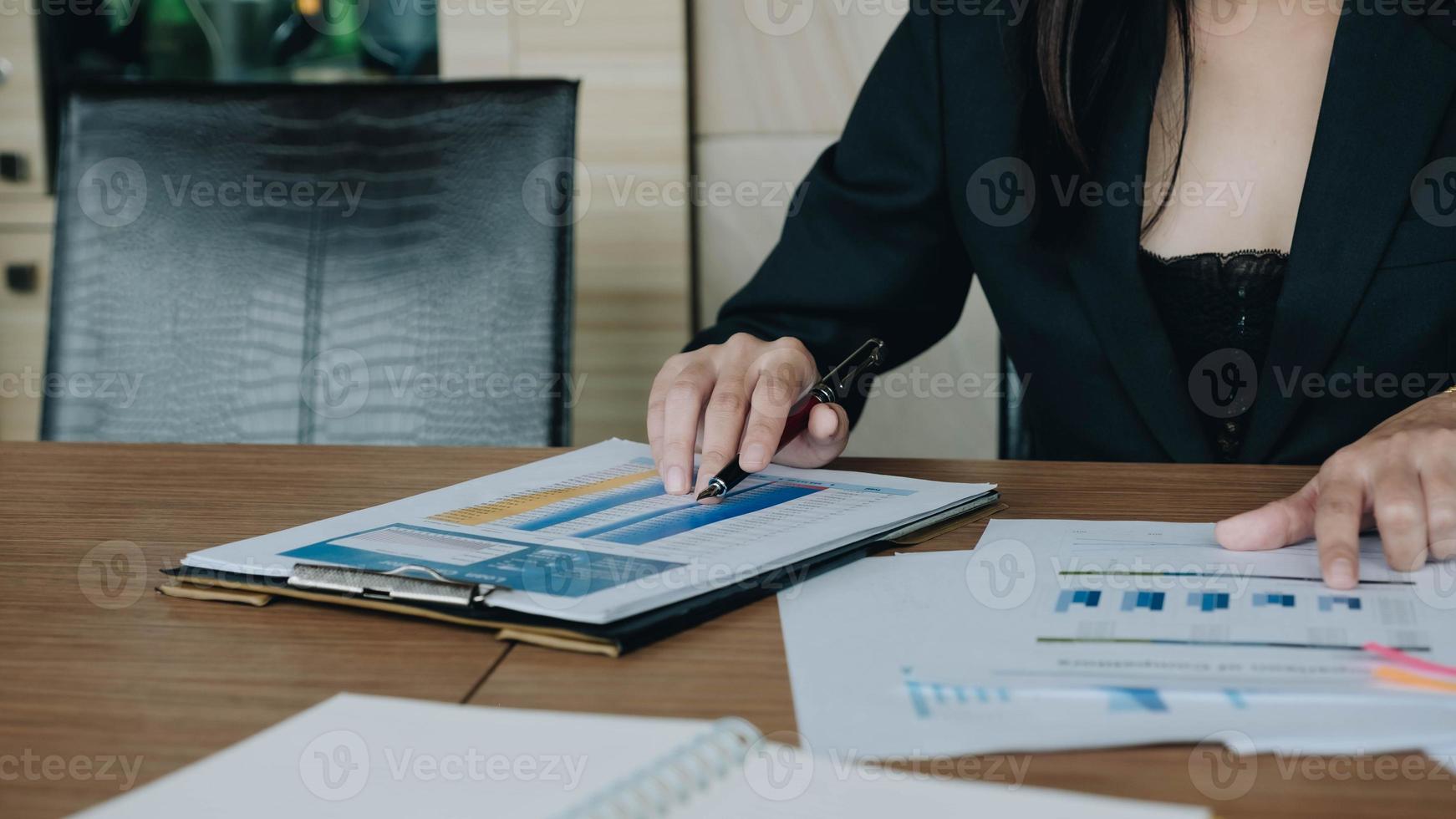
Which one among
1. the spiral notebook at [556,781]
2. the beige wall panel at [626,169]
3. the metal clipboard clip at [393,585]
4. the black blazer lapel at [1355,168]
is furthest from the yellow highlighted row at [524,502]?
the beige wall panel at [626,169]

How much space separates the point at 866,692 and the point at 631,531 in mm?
222

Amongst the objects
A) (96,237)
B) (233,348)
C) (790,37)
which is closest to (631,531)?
(233,348)

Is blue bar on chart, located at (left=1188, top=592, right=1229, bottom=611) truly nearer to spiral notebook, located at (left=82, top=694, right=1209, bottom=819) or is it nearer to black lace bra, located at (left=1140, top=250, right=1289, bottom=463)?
spiral notebook, located at (left=82, top=694, right=1209, bottom=819)

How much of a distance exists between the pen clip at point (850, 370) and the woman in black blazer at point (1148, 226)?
0.02 m

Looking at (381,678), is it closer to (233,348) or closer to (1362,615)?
(1362,615)

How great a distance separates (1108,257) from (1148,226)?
73 mm

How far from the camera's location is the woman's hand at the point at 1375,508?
2.00ft

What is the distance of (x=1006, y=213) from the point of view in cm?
112

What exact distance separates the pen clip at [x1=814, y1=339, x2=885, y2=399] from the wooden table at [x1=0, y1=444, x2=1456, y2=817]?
133mm

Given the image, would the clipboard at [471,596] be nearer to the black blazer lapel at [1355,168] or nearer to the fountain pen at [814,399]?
the fountain pen at [814,399]

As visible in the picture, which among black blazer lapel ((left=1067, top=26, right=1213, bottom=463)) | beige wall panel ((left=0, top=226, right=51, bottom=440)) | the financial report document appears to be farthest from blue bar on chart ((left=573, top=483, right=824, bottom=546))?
beige wall panel ((left=0, top=226, right=51, bottom=440))

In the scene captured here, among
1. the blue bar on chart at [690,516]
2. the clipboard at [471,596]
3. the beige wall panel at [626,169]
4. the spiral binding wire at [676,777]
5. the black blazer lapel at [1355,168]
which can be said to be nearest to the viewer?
the spiral binding wire at [676,777]

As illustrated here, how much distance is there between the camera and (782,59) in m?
2.18

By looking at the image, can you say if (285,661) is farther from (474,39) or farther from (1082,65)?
(474,39)
